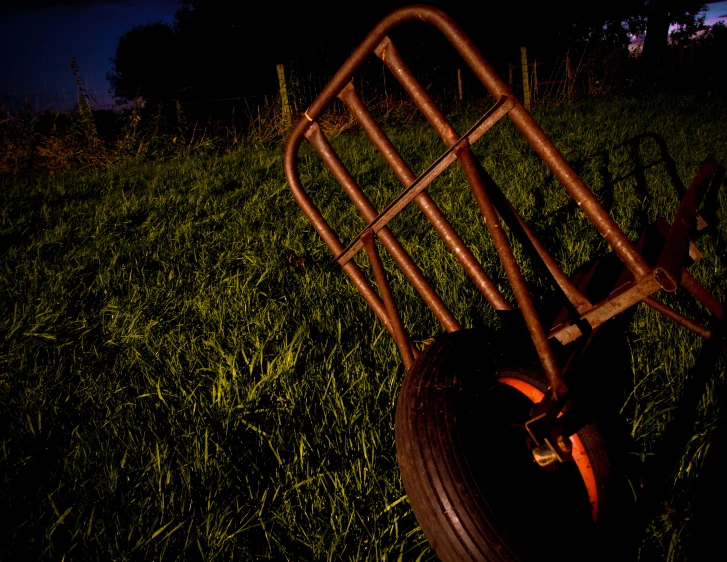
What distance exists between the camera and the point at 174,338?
190 cm

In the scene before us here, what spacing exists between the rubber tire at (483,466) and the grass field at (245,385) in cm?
19

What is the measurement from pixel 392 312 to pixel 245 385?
2.23 ft

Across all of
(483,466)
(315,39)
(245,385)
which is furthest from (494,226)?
(315,39)

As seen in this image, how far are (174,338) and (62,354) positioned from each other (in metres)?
0.52

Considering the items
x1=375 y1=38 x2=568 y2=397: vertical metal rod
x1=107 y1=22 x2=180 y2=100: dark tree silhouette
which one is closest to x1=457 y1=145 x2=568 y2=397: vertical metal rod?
x1=375 y1=38 x2=568 y2=397: vertical metal rod

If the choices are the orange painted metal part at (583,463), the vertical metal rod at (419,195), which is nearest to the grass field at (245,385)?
the orange painted metal part at (583,463)

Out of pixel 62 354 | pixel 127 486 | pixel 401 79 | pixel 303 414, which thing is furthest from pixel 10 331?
pixel 401 79

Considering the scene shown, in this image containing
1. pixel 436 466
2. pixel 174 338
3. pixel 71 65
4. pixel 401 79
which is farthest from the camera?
pixel 71 65

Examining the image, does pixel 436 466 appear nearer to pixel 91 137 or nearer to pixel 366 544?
pixel 366 544

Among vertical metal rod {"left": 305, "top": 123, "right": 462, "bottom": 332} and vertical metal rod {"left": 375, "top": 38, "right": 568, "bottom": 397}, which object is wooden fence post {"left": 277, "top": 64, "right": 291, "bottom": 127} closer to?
vertical metal rod {"left": 305, "top": 123, "right": 462, "bottom": 332}

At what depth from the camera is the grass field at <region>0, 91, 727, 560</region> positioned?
1.12 metres

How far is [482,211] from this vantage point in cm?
106

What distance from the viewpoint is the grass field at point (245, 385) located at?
1115 mm

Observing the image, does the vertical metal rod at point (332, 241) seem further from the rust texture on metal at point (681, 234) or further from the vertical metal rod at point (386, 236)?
the rust texture on metal at point (681, 234)
